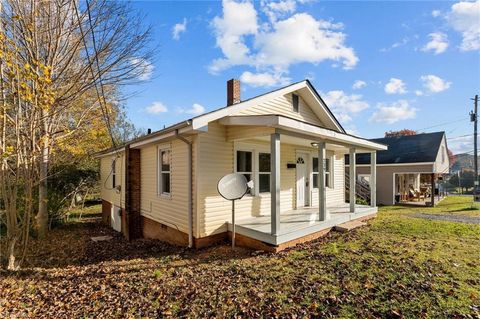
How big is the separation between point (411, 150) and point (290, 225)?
54.8 ft

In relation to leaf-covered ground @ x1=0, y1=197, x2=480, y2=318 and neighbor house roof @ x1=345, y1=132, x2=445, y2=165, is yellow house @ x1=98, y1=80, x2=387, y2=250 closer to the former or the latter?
leaf-covered ground @ x1=0, y1=197, x2=480, y2=318

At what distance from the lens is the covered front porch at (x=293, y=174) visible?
19.6 feet

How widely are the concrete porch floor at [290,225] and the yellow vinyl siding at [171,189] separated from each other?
1.57 m

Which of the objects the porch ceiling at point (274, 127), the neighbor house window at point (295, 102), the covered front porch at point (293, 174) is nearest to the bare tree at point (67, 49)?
the porch ceiling at point (274, 127)

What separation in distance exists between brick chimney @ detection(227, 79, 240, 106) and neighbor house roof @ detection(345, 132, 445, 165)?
14.8 meters

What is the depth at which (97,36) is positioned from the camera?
25.3 feet

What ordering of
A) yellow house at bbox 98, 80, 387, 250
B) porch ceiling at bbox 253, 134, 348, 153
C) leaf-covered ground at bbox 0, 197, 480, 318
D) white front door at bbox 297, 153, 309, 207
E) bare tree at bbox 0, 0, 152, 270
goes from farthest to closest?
white front door at bbox 297, 153, 309, 207, porch ceiling at bbox 253, 134, 348, 153, yellow house at bbox 98, 80, 387, 250, bare tree at bbox 0, 0, 152, 270, leaf-covered ground at bbox 0, 197, 480, 318

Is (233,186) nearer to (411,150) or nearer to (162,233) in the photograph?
(162,233)

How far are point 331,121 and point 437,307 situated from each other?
27.2 feet

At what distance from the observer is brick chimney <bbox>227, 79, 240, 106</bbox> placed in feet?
29.5

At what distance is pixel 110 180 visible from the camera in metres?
13.0

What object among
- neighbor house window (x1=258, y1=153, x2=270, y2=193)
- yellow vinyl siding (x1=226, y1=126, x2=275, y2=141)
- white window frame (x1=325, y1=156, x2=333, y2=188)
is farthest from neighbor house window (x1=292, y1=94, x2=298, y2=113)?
yellow vinyl siding (x1=226, y1=126, x2=275, y2=141)

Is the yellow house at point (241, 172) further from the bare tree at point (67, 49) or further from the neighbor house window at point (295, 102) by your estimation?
the bare tree at point (67, 49)

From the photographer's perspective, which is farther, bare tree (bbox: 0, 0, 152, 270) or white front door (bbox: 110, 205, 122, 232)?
white front door (bbox: 110, 205, 122, 232)
